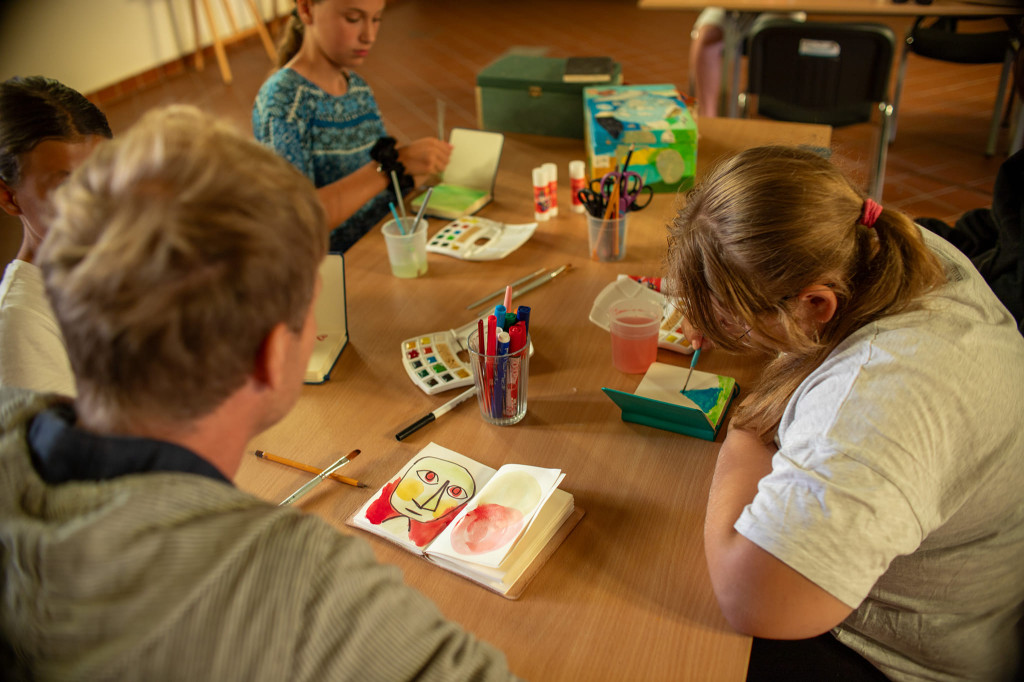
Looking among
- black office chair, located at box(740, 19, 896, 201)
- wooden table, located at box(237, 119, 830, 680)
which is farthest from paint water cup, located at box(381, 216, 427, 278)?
black office chair, located at box(740, 19, 896, 201)

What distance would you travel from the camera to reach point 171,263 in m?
0.55

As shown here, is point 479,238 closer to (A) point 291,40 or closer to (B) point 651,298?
(B) point 651,298

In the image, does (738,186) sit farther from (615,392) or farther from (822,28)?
(822,28)

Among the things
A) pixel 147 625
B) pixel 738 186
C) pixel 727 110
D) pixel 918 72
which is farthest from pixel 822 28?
pixel 147 625

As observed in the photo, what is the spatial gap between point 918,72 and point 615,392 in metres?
Result: 5.00

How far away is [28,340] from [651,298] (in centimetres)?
109

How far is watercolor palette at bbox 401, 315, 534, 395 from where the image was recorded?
4.17ft

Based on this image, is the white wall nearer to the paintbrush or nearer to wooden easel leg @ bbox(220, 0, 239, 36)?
wooden easel leg @ bbox(220, 0, 239, 36)

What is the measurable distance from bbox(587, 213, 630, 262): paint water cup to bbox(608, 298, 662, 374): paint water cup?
0.31 meters

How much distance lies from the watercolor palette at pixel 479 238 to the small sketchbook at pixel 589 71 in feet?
2.07

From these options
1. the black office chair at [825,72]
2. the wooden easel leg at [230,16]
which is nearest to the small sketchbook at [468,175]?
the black office chair at [825,72]

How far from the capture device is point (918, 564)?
960 mm

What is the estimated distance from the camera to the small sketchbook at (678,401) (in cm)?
111

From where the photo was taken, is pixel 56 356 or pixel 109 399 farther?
pixel 56 356
